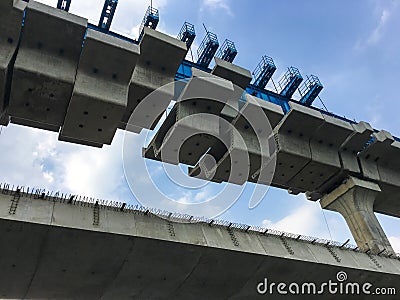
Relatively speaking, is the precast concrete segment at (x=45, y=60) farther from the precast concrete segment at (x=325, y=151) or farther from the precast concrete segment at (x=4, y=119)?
the precast concrete segment at (x=325, y=151)

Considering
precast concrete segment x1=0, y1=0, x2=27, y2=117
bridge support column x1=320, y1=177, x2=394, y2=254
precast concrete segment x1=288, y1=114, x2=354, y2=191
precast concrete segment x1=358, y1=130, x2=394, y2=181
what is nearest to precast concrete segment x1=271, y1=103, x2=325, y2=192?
precast concrete segment x1=288, y1=114, x2=354, y2=191

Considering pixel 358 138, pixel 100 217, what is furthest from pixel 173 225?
pixel 358 138

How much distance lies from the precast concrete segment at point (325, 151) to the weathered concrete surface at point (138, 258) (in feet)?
20.5

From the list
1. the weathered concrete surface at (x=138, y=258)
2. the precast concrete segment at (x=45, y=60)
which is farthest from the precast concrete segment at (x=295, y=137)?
the precast concrete segment at (x=45, y=60)

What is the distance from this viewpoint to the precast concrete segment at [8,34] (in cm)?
1390

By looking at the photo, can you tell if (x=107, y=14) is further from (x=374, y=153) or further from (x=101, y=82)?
(x=374, y=153)

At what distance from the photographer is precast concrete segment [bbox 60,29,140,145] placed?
15.4 metres

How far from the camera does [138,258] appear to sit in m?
13.3

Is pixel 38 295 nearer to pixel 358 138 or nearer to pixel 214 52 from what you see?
pixel 214 52

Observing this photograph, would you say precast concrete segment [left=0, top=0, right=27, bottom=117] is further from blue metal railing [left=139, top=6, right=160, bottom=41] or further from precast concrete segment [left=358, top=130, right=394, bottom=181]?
precast concrete segment [left=358, top=130, right=394, bottom=181]

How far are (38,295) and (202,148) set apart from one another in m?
10.4

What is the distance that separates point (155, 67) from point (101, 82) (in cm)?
280

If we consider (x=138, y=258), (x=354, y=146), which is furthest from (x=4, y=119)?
(x=354, y=146)

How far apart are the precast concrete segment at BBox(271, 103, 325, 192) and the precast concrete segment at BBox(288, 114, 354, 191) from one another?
15.6 inches
